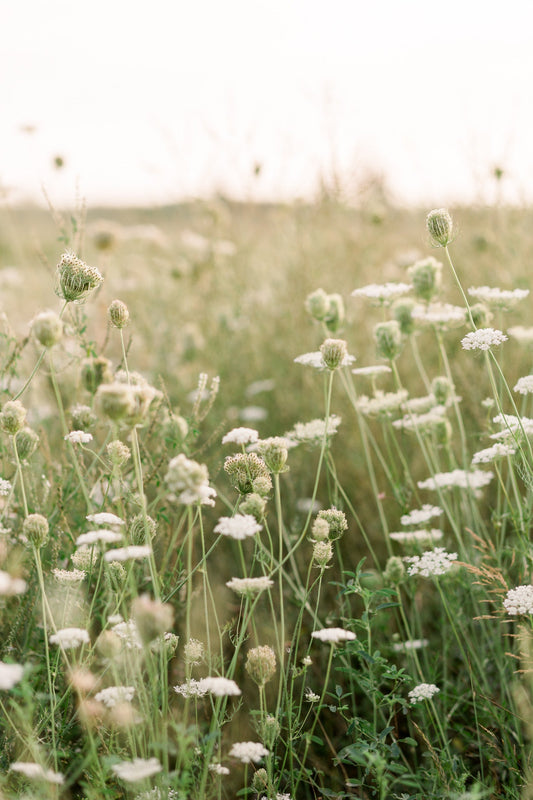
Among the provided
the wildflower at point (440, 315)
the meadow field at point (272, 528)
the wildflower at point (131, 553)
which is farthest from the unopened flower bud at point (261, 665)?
the wildflower at point (440, 315)

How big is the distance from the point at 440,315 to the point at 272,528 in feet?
4.51

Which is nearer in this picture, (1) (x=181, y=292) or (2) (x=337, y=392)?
(2) (x=337, y=392)

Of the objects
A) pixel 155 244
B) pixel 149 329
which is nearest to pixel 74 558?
pixel 149 329

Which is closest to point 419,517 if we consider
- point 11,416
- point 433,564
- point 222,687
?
point 433,564

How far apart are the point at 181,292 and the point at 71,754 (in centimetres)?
398

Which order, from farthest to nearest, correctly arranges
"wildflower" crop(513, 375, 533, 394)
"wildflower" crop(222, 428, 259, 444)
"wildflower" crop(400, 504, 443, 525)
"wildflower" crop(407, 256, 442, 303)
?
1. "wildflower" crop(407, 256, 442, 303)
2. "wildflower" crop(400, 504, 443, 525)
3. "wildflower" crop(513, 375, 533, 394)
4. "wildflower" crop(222, 428, 259, 444)

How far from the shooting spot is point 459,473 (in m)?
2.50

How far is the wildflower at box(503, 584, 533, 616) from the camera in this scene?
5.99 ft

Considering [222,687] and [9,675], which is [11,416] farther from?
[222,687]

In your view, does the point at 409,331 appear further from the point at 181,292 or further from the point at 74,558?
the point at 181,292

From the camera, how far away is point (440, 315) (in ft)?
8.64

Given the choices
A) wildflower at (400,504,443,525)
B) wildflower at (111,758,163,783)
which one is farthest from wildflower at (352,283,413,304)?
wildflower at (111,758,163,783)

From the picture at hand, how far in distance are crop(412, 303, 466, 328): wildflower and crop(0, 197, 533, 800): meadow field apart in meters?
0.02

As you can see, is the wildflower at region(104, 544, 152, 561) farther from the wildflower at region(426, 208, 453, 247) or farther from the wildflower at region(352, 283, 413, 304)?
the wildflower at region(352, 283, 413, 304)
